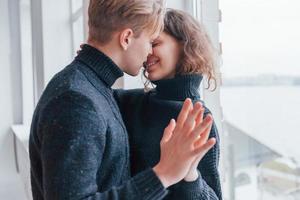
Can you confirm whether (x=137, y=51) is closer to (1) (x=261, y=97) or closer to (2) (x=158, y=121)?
(2) (x=158, y=121)

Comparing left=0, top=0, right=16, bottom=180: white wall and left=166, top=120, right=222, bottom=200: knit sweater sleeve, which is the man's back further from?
left=0, top=0, right=16, bottom=180: white wall

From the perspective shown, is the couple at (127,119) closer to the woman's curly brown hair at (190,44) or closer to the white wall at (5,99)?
the woman's curly brown hair at (190,44)

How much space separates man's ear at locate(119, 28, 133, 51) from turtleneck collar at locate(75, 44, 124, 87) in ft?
0.16

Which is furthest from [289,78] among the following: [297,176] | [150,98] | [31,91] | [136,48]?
[31,91]

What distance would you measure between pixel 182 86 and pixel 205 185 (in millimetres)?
290

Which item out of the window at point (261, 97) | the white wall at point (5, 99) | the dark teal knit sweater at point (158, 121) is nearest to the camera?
the dark teal knit sweater at point (158, 121)

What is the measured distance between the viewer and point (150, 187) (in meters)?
0.80

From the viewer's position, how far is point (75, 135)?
0.78 m

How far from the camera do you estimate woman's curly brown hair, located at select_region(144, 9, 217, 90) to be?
1.12m

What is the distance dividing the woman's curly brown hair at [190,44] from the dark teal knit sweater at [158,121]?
3 cm

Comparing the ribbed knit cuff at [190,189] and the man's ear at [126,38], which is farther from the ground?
the man's ear at [126,38]

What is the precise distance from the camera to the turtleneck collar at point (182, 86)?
111 cm

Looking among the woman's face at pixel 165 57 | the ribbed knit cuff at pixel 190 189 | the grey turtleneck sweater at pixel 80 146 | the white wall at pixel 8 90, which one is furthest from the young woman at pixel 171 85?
the white wall at pixel 8 90

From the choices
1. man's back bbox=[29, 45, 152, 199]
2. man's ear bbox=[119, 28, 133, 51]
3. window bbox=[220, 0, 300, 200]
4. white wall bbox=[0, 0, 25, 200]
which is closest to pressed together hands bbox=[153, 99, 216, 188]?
man's back bbox=[29, 45, 152, 199]
